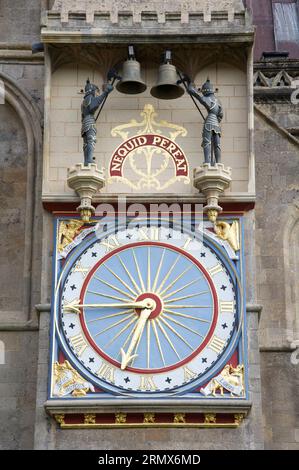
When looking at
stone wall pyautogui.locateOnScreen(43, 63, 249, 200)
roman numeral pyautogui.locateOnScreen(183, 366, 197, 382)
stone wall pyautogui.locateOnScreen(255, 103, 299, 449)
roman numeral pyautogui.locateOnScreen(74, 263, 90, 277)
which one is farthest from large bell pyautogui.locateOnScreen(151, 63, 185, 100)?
roman numeral pyautogui.locateOnScreen(183, 366, 197, 382)

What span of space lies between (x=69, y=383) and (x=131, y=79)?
439cm

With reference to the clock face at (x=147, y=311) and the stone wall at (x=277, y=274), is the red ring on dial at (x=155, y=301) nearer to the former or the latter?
the clock face at (x=147, y=311)

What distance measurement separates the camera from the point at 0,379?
23.5 metres

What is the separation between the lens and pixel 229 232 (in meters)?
23.1

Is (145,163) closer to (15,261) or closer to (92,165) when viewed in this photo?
(92,165)

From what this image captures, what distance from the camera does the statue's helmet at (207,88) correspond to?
23.6m

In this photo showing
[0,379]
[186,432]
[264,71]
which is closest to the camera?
[186,432]

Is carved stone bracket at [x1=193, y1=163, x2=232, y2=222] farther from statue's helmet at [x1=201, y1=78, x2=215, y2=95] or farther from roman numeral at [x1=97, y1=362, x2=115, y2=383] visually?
roman numeral at [x1=97, y1=362, x2=115, y2=383]

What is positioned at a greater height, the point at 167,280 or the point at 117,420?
the point at 167,280

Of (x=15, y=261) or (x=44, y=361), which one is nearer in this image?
(x=44, y=361)

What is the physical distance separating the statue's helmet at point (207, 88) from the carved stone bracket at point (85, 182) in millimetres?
1913

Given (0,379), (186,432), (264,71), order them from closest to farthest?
(186,432), (0,379), (264,71)

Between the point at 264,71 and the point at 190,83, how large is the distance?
6.54 metres

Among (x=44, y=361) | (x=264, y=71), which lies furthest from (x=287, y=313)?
(x=264, y=71)
